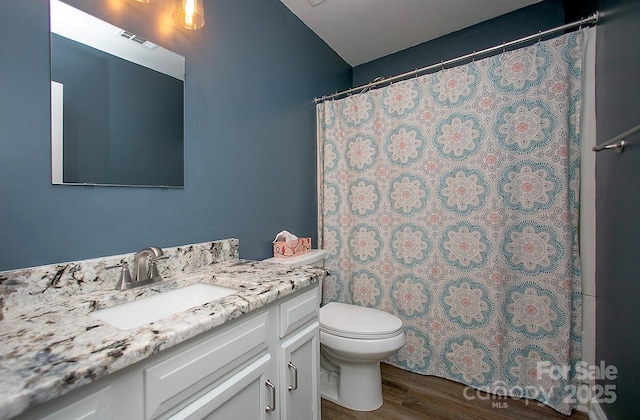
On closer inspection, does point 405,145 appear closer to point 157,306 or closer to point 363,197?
point 363,197

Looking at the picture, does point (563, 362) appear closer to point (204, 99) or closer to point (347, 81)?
point (204, 99)

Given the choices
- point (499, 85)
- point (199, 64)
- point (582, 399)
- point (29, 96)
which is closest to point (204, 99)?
point (199, 64)

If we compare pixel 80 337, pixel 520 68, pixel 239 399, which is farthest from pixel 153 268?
pixel 520 68

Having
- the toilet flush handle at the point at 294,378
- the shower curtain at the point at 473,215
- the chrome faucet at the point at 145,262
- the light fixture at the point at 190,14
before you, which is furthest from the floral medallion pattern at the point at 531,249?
the light fixture at the point at 190,14

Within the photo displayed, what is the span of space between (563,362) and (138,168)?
2.33 metres

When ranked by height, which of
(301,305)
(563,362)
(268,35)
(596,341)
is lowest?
(563,362)

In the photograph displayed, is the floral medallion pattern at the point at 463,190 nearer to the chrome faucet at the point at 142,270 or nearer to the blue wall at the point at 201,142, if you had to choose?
the blue wall at the point at 201,142

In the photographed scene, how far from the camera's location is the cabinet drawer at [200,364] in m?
0.60

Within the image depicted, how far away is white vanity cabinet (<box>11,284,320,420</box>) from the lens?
0.54m

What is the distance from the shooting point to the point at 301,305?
107cm

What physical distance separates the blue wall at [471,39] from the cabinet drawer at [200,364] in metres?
2.48

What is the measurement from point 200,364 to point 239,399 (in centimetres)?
21

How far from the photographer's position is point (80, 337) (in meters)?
0.59

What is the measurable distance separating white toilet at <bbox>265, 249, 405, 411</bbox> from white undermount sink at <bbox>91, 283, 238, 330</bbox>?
0.58 metres
